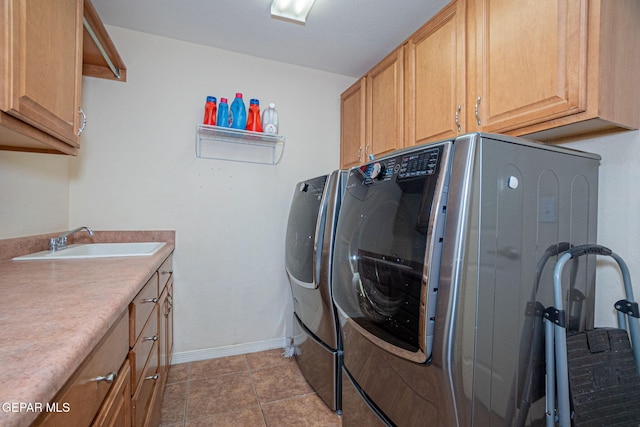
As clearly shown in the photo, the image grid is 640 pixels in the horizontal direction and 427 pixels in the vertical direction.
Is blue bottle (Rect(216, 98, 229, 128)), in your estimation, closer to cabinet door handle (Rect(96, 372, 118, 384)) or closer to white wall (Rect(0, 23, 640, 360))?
white wall (Rect(0, 23, 640, 360))

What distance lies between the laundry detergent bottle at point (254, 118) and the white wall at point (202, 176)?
0.15m

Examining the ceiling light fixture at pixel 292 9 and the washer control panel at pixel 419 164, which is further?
the ceiling light fixture at pixel 292 9

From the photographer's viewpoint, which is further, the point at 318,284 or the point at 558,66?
the point at 318,284

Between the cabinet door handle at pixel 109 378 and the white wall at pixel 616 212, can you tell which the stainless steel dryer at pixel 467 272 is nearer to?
the white wall at pixel 616 212

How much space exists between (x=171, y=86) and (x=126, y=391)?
2056 millimetres

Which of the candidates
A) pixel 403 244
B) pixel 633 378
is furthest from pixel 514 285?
pixel 633 378

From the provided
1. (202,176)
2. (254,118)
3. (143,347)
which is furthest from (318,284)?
(254,118)

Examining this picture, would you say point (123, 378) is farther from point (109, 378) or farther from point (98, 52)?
point (98, 52)

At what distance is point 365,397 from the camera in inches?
49.4

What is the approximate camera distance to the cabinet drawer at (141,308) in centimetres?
102

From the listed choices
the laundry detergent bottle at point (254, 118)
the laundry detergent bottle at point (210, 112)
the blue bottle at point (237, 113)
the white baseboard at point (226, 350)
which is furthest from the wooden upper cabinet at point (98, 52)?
the white baseboard at point (226, 350)

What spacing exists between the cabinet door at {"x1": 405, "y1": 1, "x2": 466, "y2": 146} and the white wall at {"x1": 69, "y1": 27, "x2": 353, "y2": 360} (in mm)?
1015

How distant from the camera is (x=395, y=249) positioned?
102cm

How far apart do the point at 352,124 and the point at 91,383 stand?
7.53 ft
